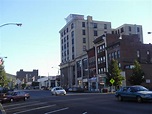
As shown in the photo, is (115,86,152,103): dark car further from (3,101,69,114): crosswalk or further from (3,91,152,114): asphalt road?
(3,101,69,114): crosswalk

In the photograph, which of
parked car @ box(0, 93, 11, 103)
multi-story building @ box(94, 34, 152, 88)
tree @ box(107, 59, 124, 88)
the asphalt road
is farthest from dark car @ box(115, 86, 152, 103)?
multi-story building @ box(94, 34, 152, 88)

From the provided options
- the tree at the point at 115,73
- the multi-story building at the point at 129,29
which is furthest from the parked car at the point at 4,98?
the multi-story building at the point at 129,29

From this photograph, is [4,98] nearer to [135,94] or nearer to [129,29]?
[135,94]

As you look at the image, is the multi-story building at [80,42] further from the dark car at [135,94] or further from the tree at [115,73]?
the dark car at [135,94]

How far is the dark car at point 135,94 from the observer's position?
2294 cm

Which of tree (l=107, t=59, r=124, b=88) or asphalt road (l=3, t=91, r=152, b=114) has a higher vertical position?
tree (l=107, t=59, r=124, b=88)

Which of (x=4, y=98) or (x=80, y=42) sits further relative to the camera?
(x=80, y=42)

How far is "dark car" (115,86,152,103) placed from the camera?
22.9 metres

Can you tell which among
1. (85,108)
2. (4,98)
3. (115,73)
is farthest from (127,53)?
(85,108)

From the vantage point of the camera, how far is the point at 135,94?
23.9 metres

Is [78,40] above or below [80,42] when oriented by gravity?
above

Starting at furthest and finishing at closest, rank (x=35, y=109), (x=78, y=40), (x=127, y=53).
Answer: (x=78, y=40)
(x=127, y=53)
(x=35, y=109)

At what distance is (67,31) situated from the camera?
115000 millimetres

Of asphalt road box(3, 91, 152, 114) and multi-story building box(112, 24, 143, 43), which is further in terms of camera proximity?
multi-story building box(112, 24, 143, 43)
